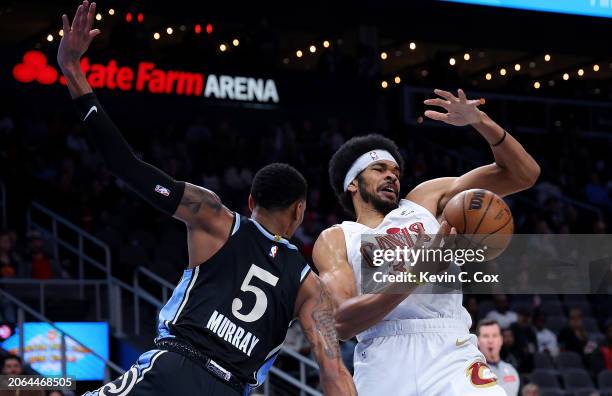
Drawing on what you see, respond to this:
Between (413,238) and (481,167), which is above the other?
(481,167)

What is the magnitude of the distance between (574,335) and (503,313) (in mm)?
1175

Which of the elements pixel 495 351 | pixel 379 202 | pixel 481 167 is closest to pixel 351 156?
pixel 379 202

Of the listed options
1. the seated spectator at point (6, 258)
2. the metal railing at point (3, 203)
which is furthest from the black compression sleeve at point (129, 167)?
the metal railing at point (3, 203)

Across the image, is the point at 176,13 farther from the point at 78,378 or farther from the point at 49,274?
the point at 78,378

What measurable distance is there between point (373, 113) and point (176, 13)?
4287 millimetres

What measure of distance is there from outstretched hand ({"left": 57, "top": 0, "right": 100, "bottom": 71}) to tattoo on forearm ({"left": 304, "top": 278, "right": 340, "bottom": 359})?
55.9 inches

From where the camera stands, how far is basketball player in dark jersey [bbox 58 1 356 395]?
13.9 ft

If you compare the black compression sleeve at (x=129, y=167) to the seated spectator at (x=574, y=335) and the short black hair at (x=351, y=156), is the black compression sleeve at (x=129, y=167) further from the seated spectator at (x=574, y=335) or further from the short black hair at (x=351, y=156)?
the seated spectator at (x=574, y=335)

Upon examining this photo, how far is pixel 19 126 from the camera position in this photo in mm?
14672

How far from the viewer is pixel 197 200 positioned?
14.2 feet

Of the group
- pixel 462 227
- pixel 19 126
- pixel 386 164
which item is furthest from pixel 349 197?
pixel 19 126

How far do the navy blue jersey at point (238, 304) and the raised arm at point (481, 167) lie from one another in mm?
1414

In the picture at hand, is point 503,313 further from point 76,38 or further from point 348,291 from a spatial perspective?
point 76,38

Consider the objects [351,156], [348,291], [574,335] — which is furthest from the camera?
[574,335]
